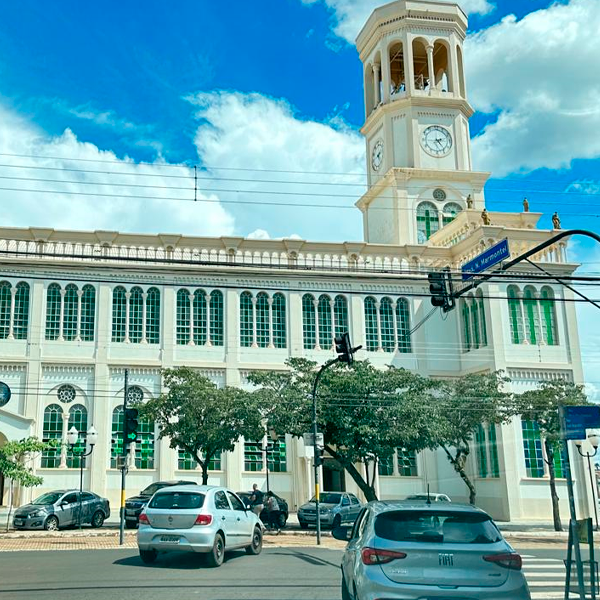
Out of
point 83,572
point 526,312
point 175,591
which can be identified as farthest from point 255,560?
point 526,312

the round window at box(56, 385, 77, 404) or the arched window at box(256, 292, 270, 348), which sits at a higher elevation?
the arched window at box(256, 292, 270, 348)

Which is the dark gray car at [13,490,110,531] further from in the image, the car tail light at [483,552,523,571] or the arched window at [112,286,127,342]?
the car tail light at [483,552,523,571]

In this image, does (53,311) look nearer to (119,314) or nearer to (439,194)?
(119,314)

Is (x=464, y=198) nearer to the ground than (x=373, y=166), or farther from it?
nearer to the ground

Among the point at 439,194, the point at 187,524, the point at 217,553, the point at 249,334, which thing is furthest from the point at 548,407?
the point at 187,524

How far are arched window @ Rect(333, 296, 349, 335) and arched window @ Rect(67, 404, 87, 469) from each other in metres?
13.2

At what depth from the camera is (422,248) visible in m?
42.9

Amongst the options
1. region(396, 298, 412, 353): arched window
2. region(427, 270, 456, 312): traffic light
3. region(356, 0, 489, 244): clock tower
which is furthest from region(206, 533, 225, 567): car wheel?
region(356, 0, 489, 244): clock tower

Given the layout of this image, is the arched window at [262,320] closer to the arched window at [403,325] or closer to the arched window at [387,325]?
the arched window at [387,325]

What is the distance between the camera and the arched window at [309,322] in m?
40.5

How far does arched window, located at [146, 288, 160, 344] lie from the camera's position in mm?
39156

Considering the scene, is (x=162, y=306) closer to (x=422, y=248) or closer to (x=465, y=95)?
(x=422, y=248)

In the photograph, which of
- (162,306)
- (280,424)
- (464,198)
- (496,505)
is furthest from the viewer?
(464,198)

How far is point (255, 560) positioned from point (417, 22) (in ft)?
134
